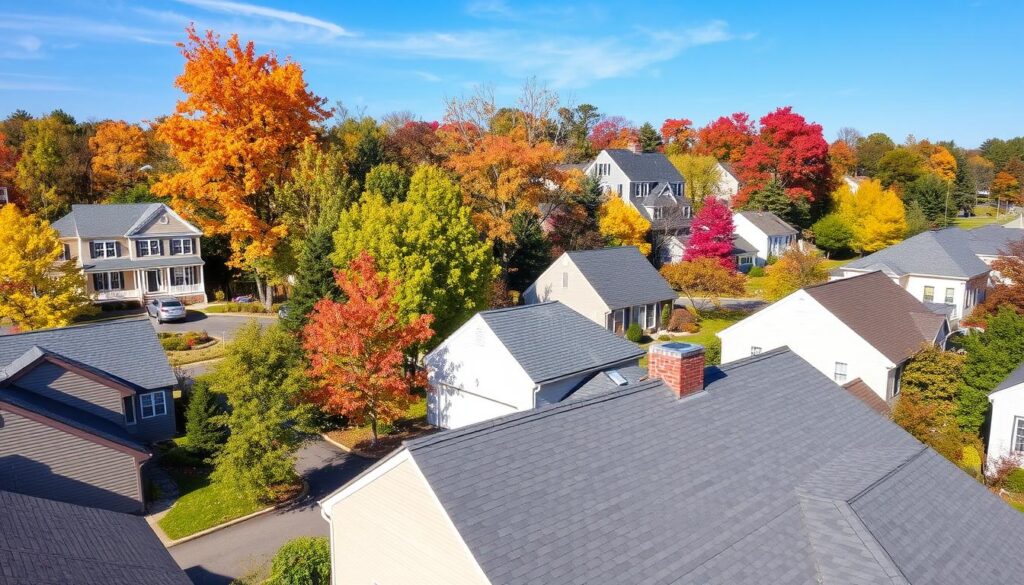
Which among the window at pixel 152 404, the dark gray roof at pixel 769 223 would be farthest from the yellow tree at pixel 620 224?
the window at pixel 152 404

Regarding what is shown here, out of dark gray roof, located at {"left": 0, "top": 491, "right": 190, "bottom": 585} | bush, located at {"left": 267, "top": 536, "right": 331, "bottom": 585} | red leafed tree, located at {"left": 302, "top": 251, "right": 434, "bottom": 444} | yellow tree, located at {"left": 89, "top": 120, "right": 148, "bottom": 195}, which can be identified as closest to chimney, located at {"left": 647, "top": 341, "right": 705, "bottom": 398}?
bush, located at {"left": 267, "top": 536, "right": 331, "bottom": 585}

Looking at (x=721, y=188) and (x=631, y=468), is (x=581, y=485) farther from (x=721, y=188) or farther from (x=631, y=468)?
(x=721, y=188)

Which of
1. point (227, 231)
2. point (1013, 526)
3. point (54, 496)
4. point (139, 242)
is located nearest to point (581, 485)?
point (1013, 526)

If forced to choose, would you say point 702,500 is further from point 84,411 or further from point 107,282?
point 107,282

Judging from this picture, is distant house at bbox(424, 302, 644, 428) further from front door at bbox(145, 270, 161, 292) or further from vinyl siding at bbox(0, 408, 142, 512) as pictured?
front door at bbox(145, 270, 161, 292)

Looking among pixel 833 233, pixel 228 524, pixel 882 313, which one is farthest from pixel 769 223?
pixel 228 524
